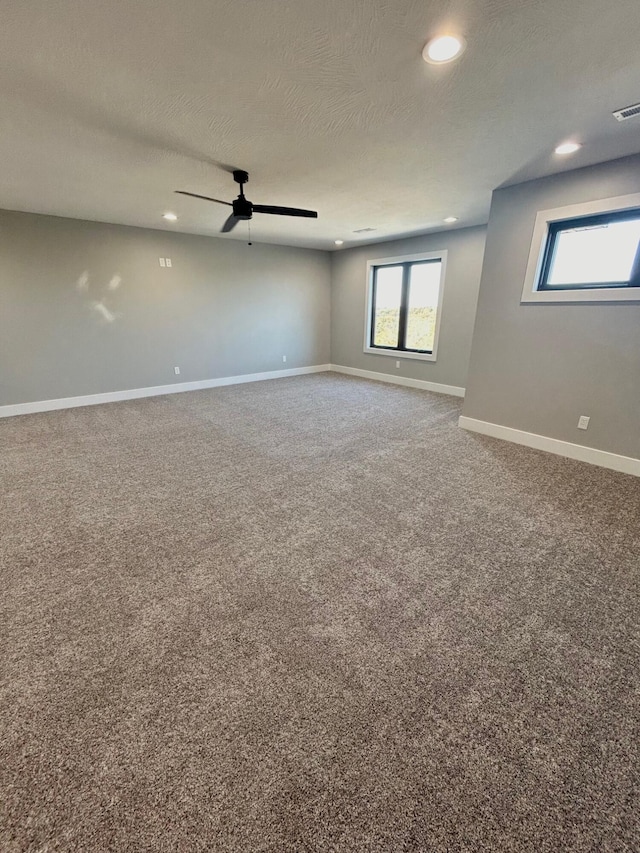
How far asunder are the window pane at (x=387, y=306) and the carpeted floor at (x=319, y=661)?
412 cm

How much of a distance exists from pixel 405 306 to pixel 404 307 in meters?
0.02

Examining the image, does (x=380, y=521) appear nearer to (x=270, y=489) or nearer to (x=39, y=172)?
(x=270, y=489)

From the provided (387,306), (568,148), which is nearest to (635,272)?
(568,148)

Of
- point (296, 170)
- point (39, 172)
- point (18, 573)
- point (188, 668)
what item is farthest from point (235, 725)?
point (39, 172)

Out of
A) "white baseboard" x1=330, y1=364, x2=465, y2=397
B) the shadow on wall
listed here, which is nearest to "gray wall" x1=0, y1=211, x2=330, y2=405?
the shadow on wall

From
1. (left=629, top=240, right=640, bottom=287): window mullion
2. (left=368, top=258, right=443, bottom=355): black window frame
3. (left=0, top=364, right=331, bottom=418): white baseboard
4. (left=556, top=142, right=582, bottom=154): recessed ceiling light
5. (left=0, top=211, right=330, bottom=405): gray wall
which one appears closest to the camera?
(left=556, top=142, right=582, bottom=154): recessed ceiling light

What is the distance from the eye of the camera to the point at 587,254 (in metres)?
3.11

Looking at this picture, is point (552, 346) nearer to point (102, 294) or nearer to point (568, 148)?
point (568, 148)

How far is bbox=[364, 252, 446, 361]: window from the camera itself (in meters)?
5.70

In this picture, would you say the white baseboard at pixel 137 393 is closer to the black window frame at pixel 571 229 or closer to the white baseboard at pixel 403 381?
the white baseboard at pixel 403 381

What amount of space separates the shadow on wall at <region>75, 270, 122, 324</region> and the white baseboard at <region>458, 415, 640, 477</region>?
5113 mm

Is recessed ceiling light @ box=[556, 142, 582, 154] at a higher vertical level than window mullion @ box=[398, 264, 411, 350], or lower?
higher

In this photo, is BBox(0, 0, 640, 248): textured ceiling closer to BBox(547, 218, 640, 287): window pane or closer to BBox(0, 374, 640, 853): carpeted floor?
BBox(547, 218, 640, 287): window pane

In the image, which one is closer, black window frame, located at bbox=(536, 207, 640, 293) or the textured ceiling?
the textured ceiling
